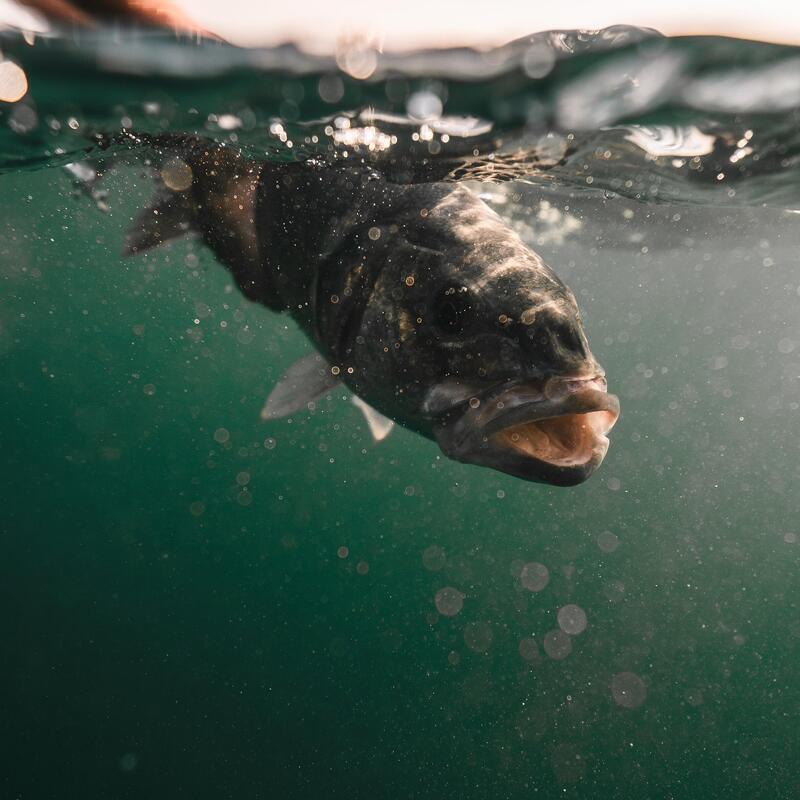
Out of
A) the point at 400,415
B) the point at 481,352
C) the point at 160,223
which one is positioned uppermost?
the point at 481,352

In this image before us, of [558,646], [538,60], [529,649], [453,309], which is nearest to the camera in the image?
[453,309]

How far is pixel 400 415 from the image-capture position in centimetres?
354

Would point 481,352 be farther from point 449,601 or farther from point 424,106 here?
point 449,601

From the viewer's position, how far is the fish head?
2.54 m

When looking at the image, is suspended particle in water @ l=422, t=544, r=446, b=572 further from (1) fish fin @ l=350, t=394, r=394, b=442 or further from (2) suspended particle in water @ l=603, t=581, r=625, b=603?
(1) fish fin @ l=350, t=394, r=394, b=442

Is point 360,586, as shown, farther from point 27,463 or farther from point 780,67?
point 780,67

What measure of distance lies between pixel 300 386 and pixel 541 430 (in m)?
2.63

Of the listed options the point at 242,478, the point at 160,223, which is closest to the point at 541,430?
the point at 160,223

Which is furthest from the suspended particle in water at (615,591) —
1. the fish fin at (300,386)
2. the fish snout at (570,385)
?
the fish snout at (570,385)

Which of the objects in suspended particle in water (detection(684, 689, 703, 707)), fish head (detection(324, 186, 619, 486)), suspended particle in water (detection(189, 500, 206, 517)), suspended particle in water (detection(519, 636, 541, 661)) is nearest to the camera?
fish head (detection(324, 186, 619, 486))

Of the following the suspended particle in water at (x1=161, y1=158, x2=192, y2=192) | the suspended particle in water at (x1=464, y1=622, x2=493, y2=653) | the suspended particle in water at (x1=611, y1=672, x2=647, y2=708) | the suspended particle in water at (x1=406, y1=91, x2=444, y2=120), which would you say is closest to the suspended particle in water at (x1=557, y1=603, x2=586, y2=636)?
the suspended particle in water at (x1=464, y1=622, x2=493, y2=653)

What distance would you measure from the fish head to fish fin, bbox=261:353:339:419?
968mm

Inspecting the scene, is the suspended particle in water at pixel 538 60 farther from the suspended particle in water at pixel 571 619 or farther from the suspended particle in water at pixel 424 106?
the suspended particle in water at pixel 571 619

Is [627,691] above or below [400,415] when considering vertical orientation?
below
